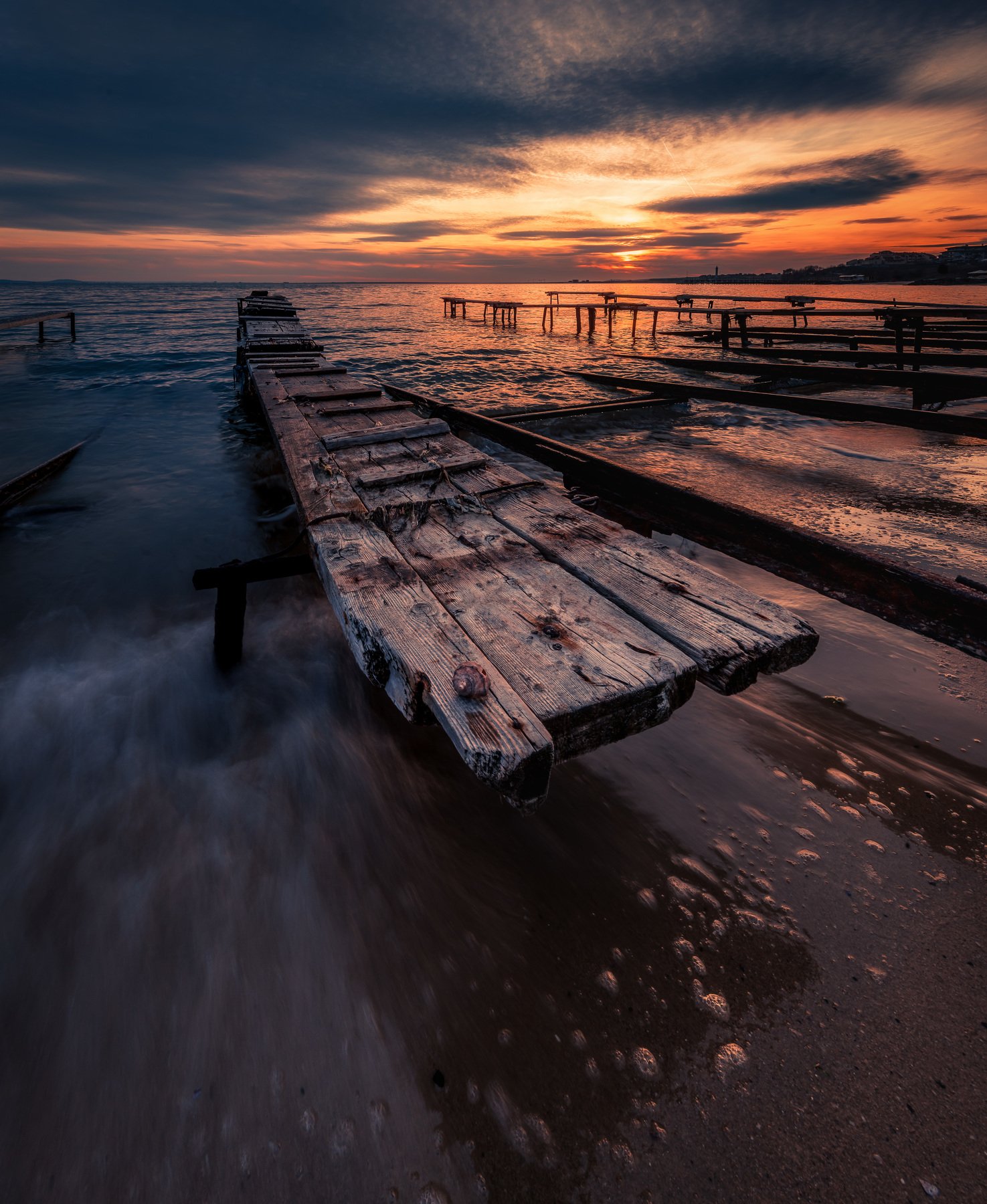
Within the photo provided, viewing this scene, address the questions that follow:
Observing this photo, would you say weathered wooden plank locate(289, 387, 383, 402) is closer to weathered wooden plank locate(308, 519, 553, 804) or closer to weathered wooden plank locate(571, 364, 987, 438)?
Result: weathered wooden plank locate(571, 364, 987, 438)

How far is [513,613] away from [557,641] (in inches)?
9.7

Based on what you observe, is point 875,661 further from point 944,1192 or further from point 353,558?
point 353,558

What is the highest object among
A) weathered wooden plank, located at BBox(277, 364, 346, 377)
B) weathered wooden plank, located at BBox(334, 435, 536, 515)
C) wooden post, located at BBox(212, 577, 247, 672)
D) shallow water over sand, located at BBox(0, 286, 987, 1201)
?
weathered wooden plank, located at BBox(277, 364, 346, 377)

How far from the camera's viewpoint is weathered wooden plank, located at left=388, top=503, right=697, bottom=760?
A: 5.19ft

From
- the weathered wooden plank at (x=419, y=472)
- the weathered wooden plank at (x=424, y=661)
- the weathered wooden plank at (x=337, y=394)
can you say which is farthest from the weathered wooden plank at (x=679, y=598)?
the weathered wooden plank at (x=337, y=394)

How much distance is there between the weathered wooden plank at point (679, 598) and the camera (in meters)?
1.74

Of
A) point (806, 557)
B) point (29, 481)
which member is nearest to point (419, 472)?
point (806, 557)

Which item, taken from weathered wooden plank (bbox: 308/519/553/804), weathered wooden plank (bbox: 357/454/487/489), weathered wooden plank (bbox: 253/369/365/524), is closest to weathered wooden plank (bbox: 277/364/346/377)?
weathered wooden plank (bbox: 253/369/365/524)

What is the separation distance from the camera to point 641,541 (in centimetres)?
250

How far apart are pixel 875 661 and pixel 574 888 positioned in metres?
2.75

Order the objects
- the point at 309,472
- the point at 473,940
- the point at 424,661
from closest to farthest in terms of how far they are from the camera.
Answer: the point at 424,661 → the point at 473,940 → the point at 309,472

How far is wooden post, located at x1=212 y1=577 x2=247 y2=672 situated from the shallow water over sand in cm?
15

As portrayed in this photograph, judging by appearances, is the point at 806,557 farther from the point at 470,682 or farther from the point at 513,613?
the point at 470,682

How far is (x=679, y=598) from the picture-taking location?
2.05 m
